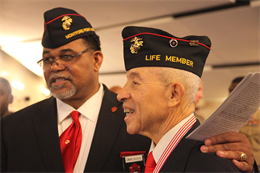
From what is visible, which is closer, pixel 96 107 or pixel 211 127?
pixel 211 127

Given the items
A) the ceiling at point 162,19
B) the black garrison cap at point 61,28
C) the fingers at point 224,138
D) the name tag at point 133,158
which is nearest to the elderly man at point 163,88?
the fingers at point 224,138

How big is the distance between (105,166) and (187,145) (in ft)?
2.48

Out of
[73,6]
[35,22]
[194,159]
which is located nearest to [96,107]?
[194,159]

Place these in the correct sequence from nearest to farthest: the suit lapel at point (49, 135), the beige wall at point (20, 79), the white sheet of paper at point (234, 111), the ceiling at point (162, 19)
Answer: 1. the white sheet of paper at point (234, 111)
2. the suit lapel at point (49, 135)
3. the beige wall at point (20, 79)
4. the ceiling at point (162, 19)

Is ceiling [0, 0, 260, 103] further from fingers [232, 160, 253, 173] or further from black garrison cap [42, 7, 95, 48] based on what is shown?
fingers [232, 160, 253, 173]

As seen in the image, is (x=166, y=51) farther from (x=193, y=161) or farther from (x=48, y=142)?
(x=48, y=142)

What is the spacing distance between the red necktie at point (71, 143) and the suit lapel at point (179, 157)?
0.78m

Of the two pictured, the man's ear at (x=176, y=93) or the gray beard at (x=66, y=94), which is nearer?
the man's ear at (x=176, y=93)

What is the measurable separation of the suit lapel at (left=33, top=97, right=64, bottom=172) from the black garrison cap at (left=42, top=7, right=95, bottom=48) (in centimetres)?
45

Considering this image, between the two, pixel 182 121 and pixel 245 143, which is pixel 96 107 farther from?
pixel 245 143

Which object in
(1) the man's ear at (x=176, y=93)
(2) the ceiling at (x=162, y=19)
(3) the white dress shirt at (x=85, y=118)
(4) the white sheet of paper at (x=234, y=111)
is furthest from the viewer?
(2) the ceiling at (x=162, y=19)

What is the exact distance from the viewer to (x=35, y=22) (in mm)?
Result: 4410

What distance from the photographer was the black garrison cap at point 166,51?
1.26m

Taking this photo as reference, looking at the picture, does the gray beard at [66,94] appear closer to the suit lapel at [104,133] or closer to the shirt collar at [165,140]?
the suit lapel at [104,133]
